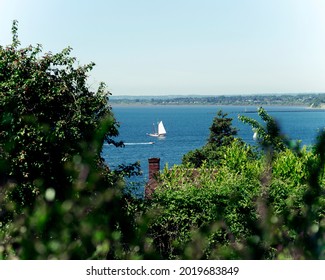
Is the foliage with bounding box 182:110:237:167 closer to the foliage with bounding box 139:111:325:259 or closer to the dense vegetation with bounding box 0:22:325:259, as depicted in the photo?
the dense vegetation with bounding box 0:22:325:259

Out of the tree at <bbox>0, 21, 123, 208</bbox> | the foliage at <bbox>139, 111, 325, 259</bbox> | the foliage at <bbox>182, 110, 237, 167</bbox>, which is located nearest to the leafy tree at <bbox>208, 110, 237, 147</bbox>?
the foliage at <bbox>182, 110, 237, 167</bbox>

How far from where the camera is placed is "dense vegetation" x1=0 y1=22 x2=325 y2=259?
172 centimetres

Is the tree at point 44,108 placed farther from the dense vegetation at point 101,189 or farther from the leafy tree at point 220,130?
the leafy tree at point 220,130

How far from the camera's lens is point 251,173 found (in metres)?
13.9

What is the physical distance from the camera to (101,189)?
217 centimetres

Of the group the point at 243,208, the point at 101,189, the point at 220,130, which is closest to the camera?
the point at 101,189

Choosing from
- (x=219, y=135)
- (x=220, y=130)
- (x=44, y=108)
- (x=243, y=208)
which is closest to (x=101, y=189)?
(x=243, y=208)

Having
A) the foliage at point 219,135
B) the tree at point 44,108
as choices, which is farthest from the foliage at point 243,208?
the foliage at point 219,135

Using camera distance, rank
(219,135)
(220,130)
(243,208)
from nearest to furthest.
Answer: (243,208) < (219,135) < (220,130)

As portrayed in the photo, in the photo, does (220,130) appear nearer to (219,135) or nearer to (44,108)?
(219,135)

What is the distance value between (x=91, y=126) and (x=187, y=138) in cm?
8668
